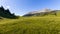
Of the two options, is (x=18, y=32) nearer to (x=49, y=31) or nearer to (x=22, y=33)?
(x=22, y=33)

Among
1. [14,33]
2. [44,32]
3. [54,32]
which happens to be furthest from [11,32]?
[54,32]

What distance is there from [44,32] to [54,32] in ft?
16.8

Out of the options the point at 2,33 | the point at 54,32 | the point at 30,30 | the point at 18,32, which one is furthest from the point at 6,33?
the point at 54,32

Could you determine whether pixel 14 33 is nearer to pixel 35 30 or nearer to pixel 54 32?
pixel 35 30

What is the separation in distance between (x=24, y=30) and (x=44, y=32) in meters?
10.9

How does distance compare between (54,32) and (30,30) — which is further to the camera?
(30,30)

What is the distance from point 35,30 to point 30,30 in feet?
9.56

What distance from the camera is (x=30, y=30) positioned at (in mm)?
73000

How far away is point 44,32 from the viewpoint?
69438 mm

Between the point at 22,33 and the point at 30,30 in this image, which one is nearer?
the point at 22,33

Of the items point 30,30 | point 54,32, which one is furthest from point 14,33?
point 54,32

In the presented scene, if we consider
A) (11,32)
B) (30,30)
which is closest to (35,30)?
(30,30)

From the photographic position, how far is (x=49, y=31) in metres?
70.4

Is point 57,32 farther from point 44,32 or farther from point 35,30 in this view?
point 35,30
